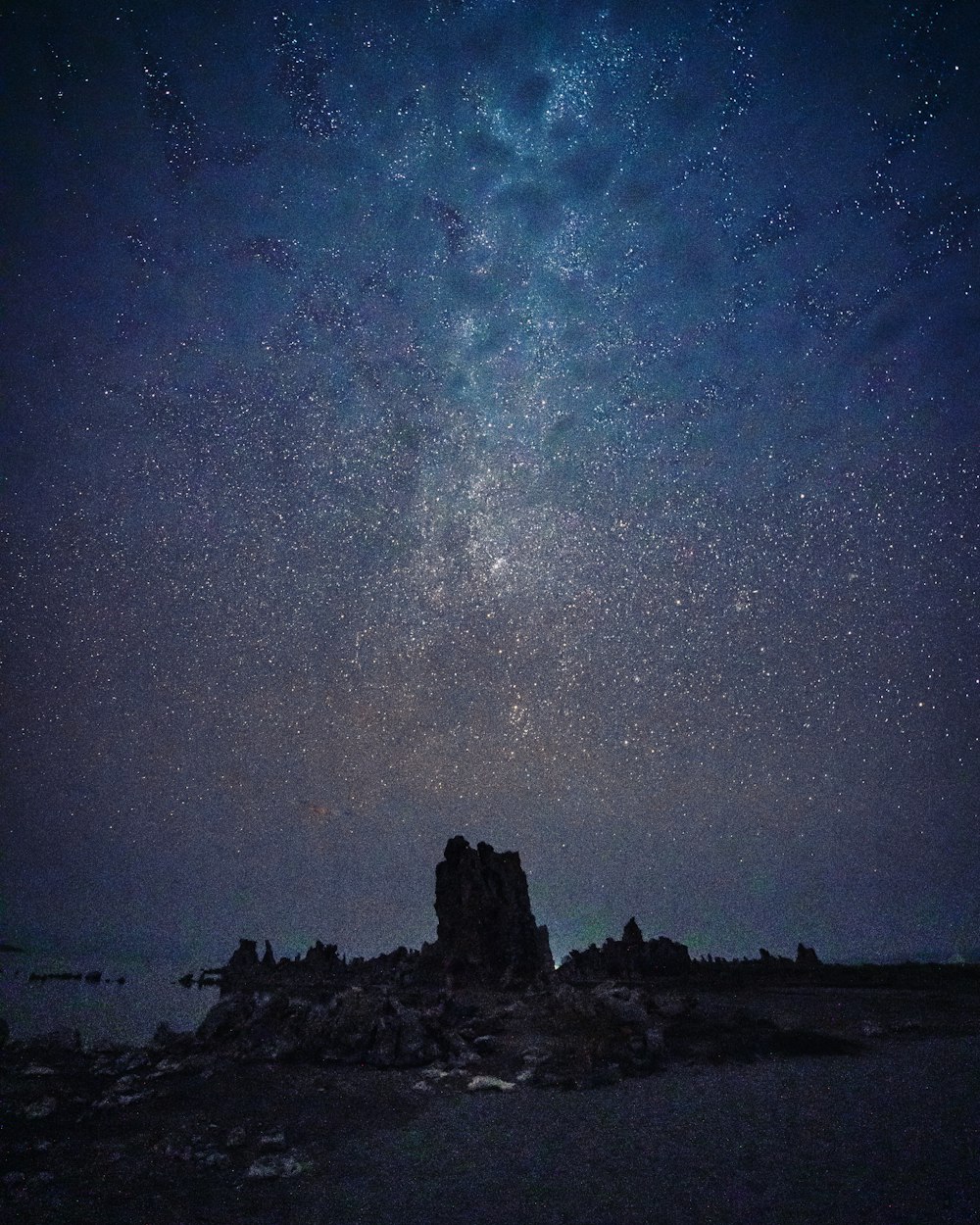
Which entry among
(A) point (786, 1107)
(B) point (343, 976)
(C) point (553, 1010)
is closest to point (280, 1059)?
(C) point (553, 1010)

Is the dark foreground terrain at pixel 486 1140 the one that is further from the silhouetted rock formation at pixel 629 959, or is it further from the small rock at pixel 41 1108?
the silhouetted rock formation at pixel 629 959

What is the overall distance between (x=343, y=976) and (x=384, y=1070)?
6098cm

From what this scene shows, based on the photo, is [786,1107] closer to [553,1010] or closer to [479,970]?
[553,1010]

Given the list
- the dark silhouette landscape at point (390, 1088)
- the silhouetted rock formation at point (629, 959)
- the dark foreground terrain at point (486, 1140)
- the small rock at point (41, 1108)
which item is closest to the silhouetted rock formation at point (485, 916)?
the silhouetted rock formation at point (629, 959)

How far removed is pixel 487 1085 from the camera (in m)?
17.1

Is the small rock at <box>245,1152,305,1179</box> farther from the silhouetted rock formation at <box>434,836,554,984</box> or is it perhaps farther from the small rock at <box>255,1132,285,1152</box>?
the silhouetted rock formation at <box>434,836,554,984</box>

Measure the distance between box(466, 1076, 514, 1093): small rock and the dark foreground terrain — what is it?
12 centimetres

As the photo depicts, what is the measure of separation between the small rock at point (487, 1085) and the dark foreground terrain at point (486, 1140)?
12cm

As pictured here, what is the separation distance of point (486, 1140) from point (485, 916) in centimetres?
4925

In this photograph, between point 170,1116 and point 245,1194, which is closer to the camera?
point 245,1194

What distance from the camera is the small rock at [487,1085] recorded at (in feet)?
55.4

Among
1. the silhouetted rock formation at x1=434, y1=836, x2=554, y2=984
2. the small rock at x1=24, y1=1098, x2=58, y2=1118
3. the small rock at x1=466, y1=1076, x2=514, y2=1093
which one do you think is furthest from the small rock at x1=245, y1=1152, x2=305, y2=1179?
the silhouetted rock formation at x1=434, y1=836, x2=554, y2=984

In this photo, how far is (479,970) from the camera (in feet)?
179

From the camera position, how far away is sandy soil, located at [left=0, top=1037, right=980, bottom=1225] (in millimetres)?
9961
